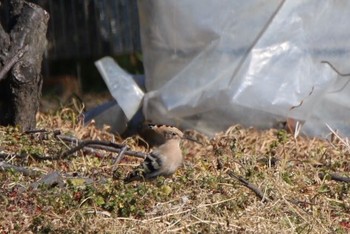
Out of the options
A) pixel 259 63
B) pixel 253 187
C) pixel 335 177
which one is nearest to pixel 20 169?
pixel 253 187

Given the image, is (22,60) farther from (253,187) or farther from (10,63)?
(253,187)

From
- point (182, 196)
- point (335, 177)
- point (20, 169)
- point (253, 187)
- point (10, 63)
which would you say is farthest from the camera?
point (10, 63)

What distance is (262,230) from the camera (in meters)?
5.81

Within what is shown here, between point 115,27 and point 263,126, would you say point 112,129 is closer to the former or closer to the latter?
point 263,126

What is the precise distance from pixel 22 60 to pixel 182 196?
1.80m

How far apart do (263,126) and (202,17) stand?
96 centimetres

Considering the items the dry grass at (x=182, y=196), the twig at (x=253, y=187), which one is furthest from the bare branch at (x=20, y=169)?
the twig at (x=253, y=187)

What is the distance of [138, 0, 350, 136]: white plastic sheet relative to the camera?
851 centimetres

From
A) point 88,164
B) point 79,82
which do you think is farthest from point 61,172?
point 79,82

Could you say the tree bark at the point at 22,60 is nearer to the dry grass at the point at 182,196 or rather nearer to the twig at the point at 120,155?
the dry grass at the point at 182,196

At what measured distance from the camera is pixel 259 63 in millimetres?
8531

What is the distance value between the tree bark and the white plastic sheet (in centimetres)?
143

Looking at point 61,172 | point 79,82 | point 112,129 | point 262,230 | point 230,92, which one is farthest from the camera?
point 79,82

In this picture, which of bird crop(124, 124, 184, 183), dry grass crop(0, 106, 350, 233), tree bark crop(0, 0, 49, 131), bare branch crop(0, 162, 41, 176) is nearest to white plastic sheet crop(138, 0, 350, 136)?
dry grass crop(0, 106, 350, 233)
